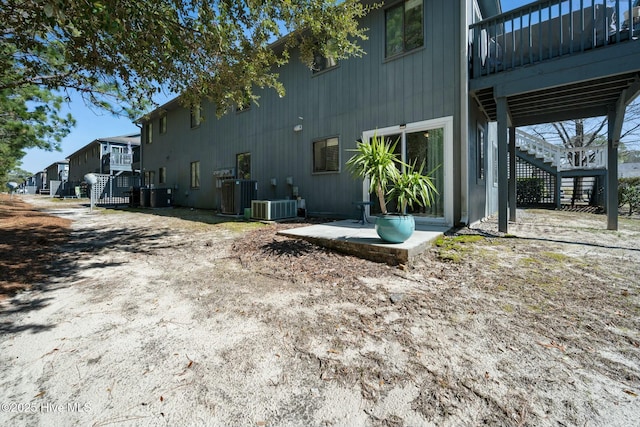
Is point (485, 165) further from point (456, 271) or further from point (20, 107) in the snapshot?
point (20, 107)

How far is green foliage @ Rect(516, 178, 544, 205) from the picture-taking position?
41.4ft

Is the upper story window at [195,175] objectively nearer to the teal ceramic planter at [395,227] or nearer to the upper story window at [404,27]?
the upper story window at [404,27]

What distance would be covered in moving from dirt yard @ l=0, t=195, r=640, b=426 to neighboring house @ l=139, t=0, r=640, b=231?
2.89m

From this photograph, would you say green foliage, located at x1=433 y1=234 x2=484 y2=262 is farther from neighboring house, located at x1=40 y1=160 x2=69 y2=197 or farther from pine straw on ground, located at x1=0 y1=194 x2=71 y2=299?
neighboring house, located at x1=40 y1=160 x2=69 y2=197

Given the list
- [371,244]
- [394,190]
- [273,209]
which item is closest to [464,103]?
[394,190]

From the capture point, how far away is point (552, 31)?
504 cm

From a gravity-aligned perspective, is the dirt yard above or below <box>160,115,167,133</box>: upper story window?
below

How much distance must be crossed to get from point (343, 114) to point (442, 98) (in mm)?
A: 2534

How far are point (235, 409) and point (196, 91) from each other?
208 inches

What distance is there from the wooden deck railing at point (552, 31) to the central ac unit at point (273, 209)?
5.27 m

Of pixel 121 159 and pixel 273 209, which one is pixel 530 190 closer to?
pixel 273 209

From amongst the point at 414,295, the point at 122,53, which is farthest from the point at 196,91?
the point at 414,295

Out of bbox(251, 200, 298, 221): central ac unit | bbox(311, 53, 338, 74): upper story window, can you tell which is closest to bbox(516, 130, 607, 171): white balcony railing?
bbox(311, 53, 338, 74): upper story window

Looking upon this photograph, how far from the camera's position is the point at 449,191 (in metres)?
5.71
